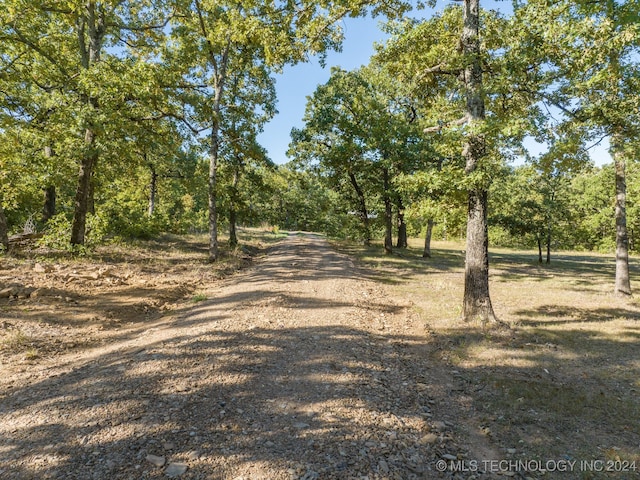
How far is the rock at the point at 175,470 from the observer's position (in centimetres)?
291

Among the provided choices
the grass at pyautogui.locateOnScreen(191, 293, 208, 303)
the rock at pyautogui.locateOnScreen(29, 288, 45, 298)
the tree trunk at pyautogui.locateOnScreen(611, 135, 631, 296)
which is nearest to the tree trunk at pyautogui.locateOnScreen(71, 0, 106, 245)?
the rock at pyautogui.locateOnScreen(29, 288, 45, 298)

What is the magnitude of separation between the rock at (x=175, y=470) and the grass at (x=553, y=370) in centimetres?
340

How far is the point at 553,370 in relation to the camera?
5480mm

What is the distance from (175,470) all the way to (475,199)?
7.31 meters

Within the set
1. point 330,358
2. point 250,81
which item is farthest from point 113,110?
point 330,358

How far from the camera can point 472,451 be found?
3590 mm

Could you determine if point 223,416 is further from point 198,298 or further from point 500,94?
point 500,94

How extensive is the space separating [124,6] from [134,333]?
15.3 meters

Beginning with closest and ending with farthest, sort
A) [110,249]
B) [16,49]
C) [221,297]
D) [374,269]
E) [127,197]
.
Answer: [221,297] → [16,49] → [110,249] → [374,269] → [127,197]

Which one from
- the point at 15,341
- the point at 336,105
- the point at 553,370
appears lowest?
the point at 553,370

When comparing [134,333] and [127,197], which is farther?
[127,197]

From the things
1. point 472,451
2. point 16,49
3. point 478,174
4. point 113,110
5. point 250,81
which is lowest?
point 472,451

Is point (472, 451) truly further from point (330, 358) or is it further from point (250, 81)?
point (250, 81)

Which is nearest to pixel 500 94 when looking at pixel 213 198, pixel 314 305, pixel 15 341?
pixel 314 305
